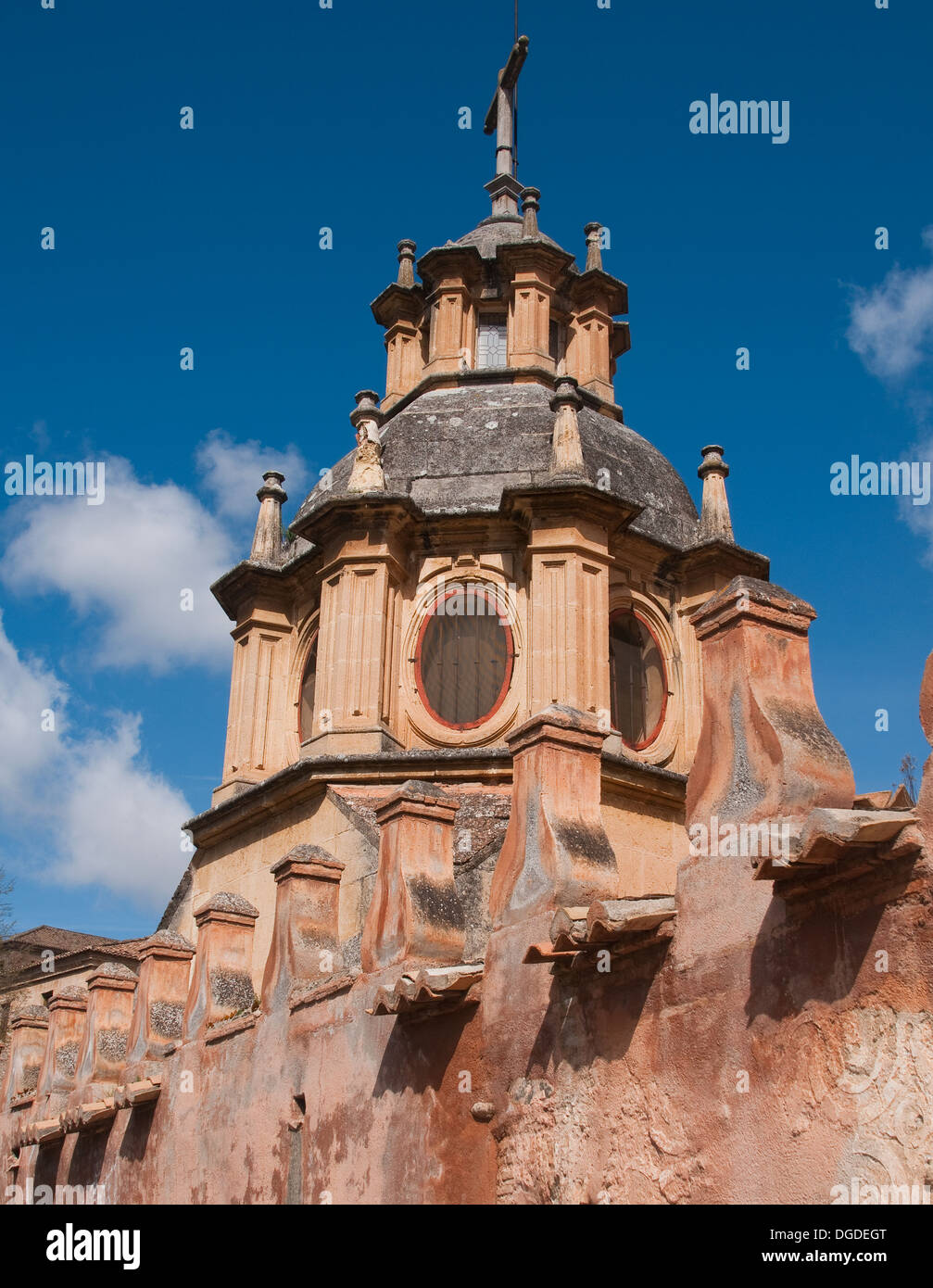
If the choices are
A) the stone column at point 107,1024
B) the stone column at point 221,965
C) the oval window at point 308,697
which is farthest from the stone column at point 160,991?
the oval window at point 308,697

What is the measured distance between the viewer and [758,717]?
6633mm

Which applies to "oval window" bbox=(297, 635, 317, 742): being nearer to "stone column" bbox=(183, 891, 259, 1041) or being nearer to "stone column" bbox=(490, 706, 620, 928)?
"stone column" bbox=(183, 891, 259, 1041)

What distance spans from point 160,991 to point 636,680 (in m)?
6.50

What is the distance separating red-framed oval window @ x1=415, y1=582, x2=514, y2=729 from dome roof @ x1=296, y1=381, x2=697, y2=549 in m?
1.11

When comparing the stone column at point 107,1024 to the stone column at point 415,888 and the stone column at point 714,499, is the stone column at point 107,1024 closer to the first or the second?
the stone column at point 415,888

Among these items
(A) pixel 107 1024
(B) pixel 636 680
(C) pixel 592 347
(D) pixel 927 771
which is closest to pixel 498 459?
(B) pixel 636 680

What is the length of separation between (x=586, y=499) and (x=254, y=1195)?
8.10 metres

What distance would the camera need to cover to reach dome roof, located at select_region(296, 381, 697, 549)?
16.5 m

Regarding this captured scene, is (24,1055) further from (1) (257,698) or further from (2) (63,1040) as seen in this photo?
(1) (257,698)

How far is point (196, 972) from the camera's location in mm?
12672

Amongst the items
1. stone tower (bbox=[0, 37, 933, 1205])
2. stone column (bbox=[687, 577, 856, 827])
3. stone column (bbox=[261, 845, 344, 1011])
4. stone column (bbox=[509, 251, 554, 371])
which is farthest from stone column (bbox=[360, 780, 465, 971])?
stone column (bbox=[509, 251, 554, 371])
